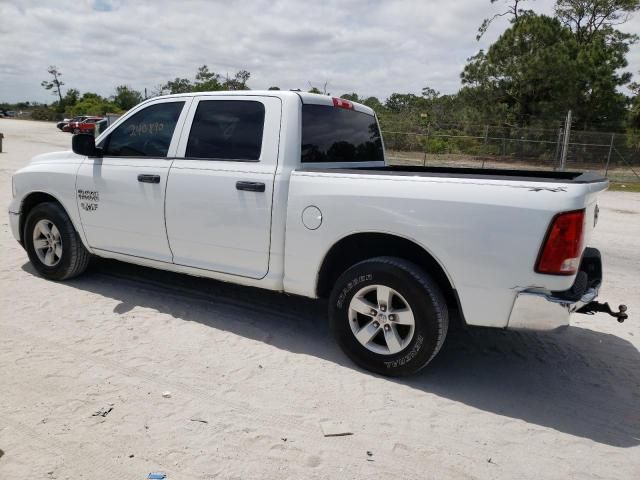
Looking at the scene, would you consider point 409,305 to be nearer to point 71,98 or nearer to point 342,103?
point 342,103

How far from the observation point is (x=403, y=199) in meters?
3.39

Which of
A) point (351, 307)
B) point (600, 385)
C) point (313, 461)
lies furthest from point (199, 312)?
point (600, 385)

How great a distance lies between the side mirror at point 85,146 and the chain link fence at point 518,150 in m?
18.5

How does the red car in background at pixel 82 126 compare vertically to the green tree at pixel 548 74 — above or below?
below

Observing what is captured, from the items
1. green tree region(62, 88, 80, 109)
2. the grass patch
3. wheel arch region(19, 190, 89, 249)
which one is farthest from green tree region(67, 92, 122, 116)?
wheel arch region(19, 190, 89, 249)

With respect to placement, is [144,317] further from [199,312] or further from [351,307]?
[351,307]

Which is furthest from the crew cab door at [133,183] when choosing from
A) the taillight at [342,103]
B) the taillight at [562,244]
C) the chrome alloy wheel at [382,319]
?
the taillight at [562,244]

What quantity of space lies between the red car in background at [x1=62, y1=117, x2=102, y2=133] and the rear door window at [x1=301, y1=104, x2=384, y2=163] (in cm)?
3880

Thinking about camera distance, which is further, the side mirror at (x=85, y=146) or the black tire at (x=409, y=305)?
the side mirror at (x=85, y=146)

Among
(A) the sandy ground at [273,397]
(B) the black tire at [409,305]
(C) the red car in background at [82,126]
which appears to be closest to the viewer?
(A) the sandy ground at [273,397]

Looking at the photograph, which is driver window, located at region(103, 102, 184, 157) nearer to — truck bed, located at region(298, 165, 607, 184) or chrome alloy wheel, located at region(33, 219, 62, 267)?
chrome alloy wheel, located at region(33, 219, 62, 267)

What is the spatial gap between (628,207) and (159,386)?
45.2 ft

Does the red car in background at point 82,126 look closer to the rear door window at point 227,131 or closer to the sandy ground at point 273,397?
the sandy ground at point 273,397

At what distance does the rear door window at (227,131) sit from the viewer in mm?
4152
